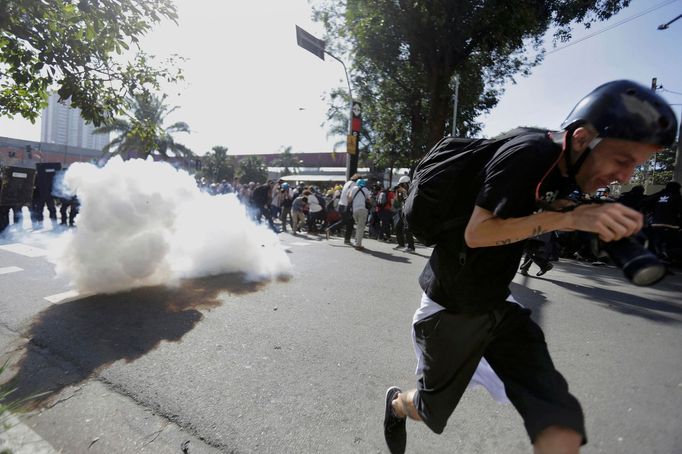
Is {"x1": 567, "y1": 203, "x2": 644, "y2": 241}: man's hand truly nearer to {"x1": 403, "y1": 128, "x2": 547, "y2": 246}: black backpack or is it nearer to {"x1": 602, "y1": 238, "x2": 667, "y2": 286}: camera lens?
{"x1": 602, "y1": 238, "x2": 667, "y2": 286}: camera lens

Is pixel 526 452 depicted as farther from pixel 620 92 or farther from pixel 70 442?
pixel 70 442

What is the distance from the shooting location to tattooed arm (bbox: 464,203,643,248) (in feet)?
4.05

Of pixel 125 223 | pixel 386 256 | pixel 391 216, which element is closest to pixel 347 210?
pixel 386 256

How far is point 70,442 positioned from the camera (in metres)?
2.25

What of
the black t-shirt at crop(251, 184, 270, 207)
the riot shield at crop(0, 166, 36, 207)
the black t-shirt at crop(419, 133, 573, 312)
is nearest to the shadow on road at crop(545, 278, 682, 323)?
the black t-shirt at crop(419, 133, 573, 312)

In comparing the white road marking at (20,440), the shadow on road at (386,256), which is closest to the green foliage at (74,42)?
the white road marking at (20,440)

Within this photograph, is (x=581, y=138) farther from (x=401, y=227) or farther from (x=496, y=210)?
(x=401, y=227)

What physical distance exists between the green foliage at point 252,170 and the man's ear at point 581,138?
56.5 metres

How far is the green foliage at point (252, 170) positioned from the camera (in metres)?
56.6

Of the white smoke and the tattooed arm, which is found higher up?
the tattooed arm

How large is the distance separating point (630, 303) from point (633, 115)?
5.45m

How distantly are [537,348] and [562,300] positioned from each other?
449cm

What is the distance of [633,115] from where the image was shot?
1.37m

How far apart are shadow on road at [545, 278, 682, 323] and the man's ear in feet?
15.5
